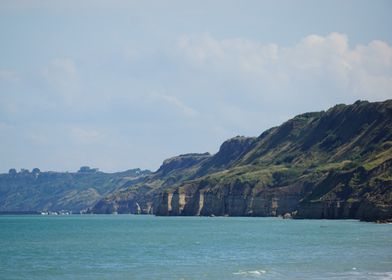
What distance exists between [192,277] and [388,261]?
23.2 metres

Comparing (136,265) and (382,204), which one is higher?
(382,204)

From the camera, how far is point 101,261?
9556cm

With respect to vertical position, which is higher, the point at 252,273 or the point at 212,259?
the point at 212,259

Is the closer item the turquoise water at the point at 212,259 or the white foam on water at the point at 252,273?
the white foam on water at the point at 252,273

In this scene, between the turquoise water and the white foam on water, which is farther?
the turquoise water

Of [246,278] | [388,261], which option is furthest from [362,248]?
[246,278]

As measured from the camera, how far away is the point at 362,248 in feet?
336

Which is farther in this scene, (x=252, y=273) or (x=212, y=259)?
(x=212, y=259)

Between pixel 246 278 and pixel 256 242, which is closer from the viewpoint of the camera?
pixel 246 278

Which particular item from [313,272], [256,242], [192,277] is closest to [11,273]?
[192,277]

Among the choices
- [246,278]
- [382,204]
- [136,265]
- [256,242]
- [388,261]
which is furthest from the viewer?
[382,204]

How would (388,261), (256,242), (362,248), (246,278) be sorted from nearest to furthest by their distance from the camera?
1. (246,278)
2. (388,261)
3. (362,248)
4. (256,242)

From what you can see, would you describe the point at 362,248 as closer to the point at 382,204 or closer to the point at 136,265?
the point at 136,265

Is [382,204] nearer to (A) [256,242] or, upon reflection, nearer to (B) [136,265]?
(A) [256,242]
